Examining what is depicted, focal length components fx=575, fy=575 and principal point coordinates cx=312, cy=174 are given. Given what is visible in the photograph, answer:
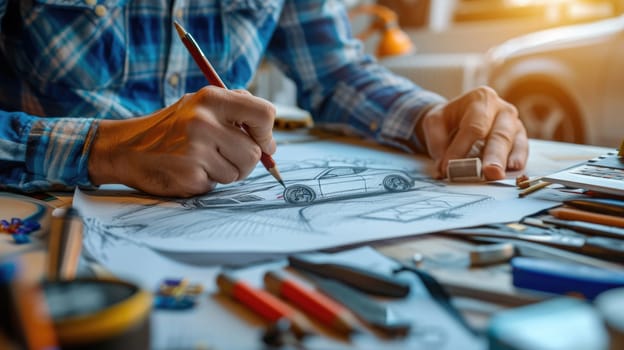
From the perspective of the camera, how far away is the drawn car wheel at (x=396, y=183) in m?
0.62

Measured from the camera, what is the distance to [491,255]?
15.2 inches

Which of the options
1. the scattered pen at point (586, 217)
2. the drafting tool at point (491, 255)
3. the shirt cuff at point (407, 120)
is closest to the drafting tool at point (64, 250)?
the drafting tool at point (491, 255)

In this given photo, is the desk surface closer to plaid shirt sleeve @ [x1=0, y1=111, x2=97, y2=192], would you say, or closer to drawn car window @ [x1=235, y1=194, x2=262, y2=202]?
plaid shirt sleeve @ [x1=0, y1=111, x2=97, y2=192]

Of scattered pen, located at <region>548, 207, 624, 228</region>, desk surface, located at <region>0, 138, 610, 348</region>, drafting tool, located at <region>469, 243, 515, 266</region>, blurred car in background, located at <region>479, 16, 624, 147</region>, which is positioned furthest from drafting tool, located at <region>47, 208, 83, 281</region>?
blurred car in background, located at <region>479, 16, 624, 147</region>

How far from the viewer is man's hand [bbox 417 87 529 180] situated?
70 cm

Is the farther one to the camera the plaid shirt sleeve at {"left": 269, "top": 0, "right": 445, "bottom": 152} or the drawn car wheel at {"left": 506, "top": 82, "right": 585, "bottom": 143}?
the drawn car wheel at {"left": 506, "top": 82, "right": 585, "bottom": 143}

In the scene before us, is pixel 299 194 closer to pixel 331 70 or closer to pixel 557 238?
pixel 557 238

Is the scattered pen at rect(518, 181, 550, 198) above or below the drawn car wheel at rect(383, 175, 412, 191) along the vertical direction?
below

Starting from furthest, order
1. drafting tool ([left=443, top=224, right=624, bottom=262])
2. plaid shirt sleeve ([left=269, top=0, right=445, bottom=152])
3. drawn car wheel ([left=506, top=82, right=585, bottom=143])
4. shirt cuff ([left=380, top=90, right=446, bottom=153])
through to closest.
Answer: drawn car wheel ([left=506, top=82, right=585, bottom=143]), plaid shirt sleeve ([left=269, top=0, right=445, bottom=152]), shirt cuff ([left=380, top=90, right=446, bottom=153]), drafting tool ([left=443, top=224, right=624, bottom=262])

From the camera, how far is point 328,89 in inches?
40.8

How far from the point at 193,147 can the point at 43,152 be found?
0.57 feet

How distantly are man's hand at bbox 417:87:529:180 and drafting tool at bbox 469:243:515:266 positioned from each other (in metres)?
0.27

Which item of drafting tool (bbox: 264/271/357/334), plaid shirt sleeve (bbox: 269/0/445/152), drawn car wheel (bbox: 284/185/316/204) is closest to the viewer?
drafting tool (bbox: 264/271/357/334)

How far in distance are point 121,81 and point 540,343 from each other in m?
0.72
